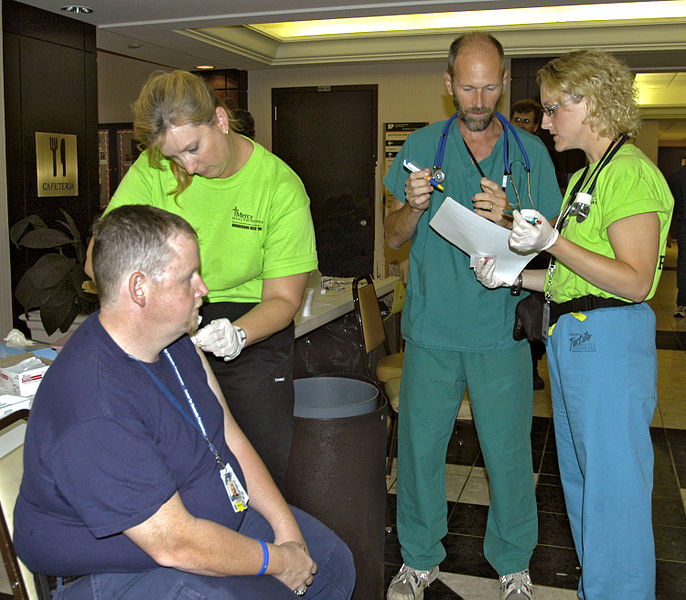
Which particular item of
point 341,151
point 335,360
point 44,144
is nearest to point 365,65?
point 341,151

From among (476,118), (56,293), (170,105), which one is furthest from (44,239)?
(476,118)

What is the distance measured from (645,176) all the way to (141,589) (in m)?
1.49

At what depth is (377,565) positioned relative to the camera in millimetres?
2234

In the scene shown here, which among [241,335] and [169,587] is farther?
[241,335]

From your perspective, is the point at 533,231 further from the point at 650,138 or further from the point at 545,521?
the point at 650,138

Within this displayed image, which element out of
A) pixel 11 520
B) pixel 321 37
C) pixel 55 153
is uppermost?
pixel 321 37

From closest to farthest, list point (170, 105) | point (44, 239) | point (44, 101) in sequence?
point (170, 105), point (44, 239), point (44, 101)

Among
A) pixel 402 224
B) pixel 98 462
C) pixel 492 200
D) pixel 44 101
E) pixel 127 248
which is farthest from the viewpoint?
pixel 44 101

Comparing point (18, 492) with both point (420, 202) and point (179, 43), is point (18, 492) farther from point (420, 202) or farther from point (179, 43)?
point (179, 43)

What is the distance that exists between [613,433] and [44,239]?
10.7ft

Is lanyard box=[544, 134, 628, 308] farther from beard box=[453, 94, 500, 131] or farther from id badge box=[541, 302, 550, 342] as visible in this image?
beard box=[453, 94, 500, 131]

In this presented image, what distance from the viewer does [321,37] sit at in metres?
7.23

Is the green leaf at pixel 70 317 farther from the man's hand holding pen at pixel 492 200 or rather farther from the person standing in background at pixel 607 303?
the person standing in background at pixel 607 303

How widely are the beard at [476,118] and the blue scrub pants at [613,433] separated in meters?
0.67
